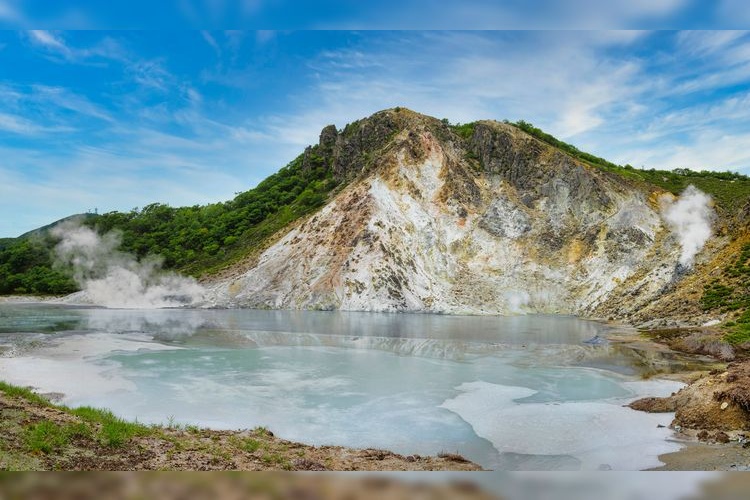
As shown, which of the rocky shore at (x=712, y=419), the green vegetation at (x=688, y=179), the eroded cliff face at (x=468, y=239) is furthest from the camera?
the green vegetation at (x=688, y=179)

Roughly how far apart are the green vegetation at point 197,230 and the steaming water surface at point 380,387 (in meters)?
44.1

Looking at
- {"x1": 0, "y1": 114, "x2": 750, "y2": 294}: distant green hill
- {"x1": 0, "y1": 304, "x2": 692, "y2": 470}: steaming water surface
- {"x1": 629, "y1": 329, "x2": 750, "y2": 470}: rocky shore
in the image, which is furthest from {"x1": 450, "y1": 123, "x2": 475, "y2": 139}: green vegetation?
{"x1": 629, "y1": 329, "x2": 750, "y2": 470}: rocky shore

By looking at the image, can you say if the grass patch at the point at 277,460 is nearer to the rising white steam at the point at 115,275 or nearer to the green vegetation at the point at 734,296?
the green vegetation at the point at 734,296

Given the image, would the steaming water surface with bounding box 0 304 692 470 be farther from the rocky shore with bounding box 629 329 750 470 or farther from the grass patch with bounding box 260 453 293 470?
the grass patch with bounding box 260 453 293 470

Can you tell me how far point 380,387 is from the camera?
17000 mm

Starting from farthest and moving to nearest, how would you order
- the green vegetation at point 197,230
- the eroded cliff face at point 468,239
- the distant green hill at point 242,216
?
the green vegetation at point 197,230
the distant green hill at point 242,216
the eroded cliff face at point 468,239

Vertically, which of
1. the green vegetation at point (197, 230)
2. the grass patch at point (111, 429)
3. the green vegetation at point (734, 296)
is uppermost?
the green vegetation at point (197, 230)

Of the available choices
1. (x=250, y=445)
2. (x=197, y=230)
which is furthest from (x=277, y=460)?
(x=197, y=230)

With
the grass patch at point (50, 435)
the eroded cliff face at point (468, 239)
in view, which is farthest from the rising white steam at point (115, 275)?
the grass patch at point (50, 435)

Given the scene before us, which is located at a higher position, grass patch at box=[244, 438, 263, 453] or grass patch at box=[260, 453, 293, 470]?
grass patch at box=[260, 453, 293, 470]

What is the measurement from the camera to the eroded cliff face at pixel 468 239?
188ft

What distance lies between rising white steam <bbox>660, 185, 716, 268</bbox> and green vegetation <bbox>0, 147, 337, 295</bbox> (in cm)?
4231

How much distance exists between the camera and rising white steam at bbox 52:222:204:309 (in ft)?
210

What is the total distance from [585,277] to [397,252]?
68.9 feet
